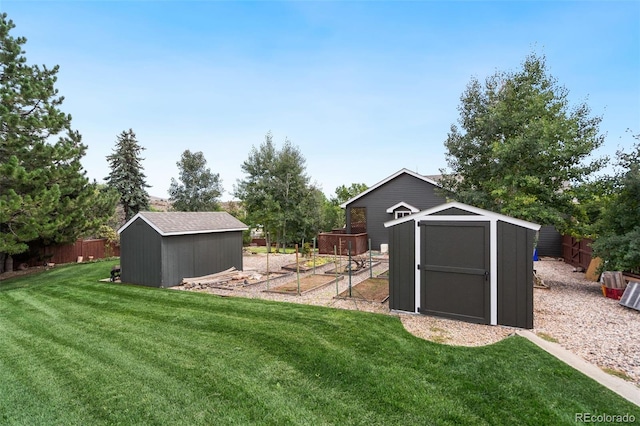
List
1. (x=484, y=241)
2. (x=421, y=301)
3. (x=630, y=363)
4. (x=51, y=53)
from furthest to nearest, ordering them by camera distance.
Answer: (x=51, y=53)
(x=421, y=301)
(x=484, y=241)
(x=630, y=363)

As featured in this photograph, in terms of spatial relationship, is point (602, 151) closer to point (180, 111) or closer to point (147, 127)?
point (180, 111)

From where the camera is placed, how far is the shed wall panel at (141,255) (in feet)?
38.5

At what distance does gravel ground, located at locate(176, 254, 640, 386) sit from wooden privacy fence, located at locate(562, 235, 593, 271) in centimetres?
269

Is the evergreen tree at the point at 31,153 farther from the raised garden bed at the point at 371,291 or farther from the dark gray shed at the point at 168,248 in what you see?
the raised garden bed at the point at 371,291

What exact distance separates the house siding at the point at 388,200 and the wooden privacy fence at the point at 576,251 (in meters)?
6.63

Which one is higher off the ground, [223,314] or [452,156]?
[452,156]

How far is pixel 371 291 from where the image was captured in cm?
1043

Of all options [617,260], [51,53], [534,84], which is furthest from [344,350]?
[51,53]

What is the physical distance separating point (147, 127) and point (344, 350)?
2126 cm

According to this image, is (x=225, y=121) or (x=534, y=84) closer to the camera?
(x=534, y=84)

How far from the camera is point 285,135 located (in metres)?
26.0

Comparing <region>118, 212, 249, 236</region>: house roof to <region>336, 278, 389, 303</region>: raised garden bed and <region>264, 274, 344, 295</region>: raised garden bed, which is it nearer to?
<region>264, 274, 344, 295</region>: raised garden bed

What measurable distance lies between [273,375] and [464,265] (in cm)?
466

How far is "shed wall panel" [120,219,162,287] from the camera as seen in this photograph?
11.8m
